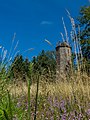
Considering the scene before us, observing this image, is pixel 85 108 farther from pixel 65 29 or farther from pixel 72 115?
pixel 65 29

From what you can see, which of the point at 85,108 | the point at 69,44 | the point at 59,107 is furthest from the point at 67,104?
the point at 69,44

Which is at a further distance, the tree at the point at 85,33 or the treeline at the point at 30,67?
the tree at the point at 85,33

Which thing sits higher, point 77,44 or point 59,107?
point 77,44

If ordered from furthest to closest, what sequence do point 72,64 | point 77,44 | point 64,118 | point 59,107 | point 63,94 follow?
1. point 63,94
2. point 59,107
3. point 64,118
4. point 72,64
5. point 77,44

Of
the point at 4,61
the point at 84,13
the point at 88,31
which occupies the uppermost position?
the point at 84,13

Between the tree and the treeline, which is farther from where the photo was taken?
the tree

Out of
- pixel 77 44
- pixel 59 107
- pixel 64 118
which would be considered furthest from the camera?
pixel 59 107

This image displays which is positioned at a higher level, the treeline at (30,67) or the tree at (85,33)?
the tree at (85,33)

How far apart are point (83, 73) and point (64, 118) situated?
1.77 ft

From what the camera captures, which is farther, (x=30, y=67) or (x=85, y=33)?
(x=85, y=33)

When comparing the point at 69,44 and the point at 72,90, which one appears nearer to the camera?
the point at 69,44

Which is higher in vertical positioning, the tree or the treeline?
the tree

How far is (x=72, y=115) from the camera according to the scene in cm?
306

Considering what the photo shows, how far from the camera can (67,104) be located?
383 centimetres
